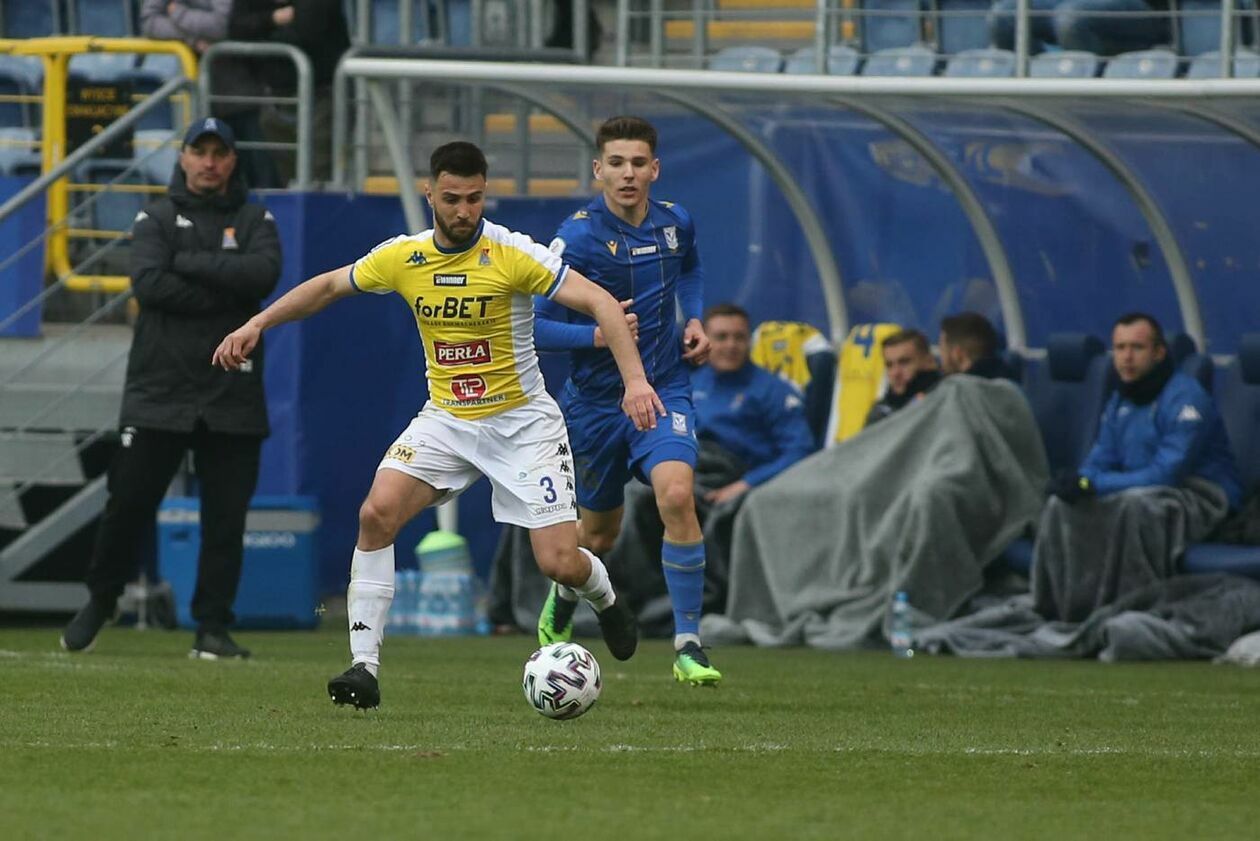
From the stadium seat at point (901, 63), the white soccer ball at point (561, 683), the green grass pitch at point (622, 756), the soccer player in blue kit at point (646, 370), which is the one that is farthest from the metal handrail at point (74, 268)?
the white soccer ball at point (561, 683)

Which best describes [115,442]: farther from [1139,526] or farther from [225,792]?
[225,792]

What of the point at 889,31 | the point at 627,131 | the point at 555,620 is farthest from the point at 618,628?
the point at 889,31

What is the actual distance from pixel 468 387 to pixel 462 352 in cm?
12

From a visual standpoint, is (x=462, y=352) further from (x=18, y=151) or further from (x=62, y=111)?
(x=18, y=151)

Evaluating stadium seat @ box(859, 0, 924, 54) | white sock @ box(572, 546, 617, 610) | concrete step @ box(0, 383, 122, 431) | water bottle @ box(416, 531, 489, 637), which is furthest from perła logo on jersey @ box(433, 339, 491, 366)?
stadium seat @ box(859, 0, 924, 54)

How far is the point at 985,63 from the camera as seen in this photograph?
47.0 ft

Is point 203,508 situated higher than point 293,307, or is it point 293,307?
point 293,307

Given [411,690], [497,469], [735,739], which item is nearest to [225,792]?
[735,739]

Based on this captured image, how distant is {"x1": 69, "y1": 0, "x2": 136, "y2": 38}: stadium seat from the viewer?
1748cm

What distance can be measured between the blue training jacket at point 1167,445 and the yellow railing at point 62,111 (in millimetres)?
5873

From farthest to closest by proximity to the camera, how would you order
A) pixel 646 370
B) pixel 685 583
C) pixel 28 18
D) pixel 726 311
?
pixel 28 18 → pixel 726 311 → pixel 646 370 → pixel 685 583

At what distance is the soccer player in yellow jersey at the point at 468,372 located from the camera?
27.2 feet

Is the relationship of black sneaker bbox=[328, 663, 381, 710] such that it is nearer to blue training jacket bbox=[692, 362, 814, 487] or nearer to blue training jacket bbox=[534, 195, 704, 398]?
blue training jacket bbox=[534, 195, 704, 398]

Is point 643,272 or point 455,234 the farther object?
point 643,272
